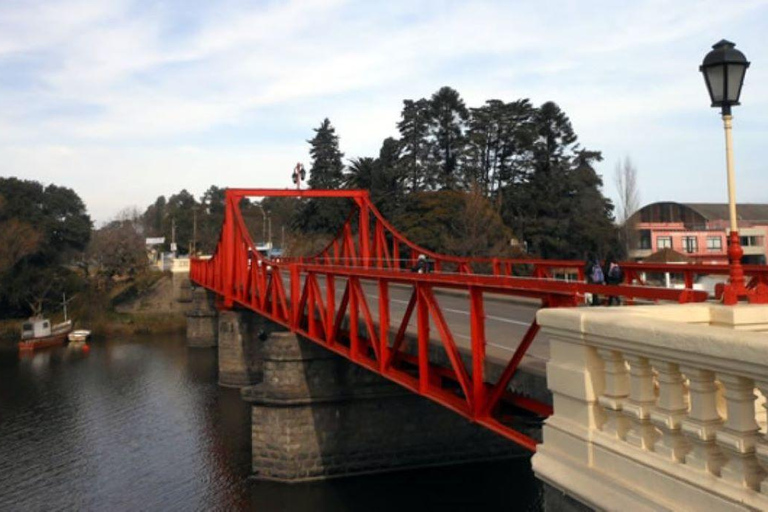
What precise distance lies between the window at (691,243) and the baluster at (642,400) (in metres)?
51.4

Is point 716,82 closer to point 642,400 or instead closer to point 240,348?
point 642,400

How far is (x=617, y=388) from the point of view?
4.46m

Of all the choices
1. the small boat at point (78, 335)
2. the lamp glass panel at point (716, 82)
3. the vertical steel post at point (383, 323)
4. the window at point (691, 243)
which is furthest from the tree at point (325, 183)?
the lamp glass panel at point (716, 82)

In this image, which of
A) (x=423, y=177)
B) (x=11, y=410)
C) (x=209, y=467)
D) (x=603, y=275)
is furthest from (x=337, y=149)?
(x=603, y=275)

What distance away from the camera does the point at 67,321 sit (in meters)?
53.7

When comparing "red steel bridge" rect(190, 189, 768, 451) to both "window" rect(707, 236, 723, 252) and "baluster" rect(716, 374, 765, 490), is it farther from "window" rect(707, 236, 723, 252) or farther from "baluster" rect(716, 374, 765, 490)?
"window" rect(707, 236, 723, 252)

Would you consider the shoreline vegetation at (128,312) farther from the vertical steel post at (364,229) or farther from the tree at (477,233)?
the vertical steel post at (364,229)

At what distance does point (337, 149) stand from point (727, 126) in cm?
6296

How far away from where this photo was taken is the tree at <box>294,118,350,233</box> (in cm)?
5194

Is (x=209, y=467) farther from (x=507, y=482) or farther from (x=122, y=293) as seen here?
(x=122, y=293)

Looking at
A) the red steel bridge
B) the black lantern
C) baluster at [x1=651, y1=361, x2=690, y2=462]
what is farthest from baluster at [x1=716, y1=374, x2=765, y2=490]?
the black lantern

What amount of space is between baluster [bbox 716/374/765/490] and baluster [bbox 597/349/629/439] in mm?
827

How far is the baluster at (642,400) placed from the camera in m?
4.26

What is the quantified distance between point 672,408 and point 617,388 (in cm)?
45
